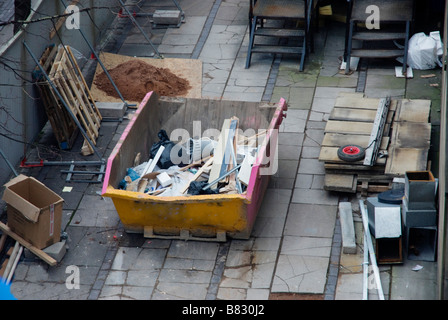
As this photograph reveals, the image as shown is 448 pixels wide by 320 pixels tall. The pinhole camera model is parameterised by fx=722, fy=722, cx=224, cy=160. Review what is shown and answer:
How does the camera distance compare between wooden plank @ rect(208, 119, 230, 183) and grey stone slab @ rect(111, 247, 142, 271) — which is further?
wooden plank @ rect(208, 119, 230, 183)

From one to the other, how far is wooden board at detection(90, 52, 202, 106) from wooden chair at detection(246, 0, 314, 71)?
1.14 m

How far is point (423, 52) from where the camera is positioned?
14.3m

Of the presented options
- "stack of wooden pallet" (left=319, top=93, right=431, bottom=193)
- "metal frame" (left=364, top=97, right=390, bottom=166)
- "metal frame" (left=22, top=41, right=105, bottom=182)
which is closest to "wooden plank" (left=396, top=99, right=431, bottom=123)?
"stack of wooden pallet" (left=319, top=93, right=431, bottom=193)

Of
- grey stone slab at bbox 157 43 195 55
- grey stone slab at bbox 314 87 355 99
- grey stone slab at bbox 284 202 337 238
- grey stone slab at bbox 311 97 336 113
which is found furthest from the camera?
grey stone slab at bbox 157 43 195 55

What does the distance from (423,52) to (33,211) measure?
8.39 m

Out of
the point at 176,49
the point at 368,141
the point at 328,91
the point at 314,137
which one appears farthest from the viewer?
the point at 176,49

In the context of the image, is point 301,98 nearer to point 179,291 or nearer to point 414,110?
point 414,110

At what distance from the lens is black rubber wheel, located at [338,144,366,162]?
11.1 metres

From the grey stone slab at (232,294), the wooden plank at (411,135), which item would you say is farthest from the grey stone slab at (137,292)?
the wooden plank at (411,135)

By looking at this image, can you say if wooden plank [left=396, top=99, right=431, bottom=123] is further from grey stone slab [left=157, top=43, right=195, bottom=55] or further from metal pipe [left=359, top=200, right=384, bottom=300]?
grey stone slab [left=157, top=43, right=195, bottom=55]

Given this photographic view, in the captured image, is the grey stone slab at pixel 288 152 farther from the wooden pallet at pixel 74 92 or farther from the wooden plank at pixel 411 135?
the wooden pallet at pixel 74 92

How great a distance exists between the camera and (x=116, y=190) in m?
10.1

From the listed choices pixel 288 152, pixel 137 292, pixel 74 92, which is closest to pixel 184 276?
pixel 137 292

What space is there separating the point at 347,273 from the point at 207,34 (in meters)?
8.07
